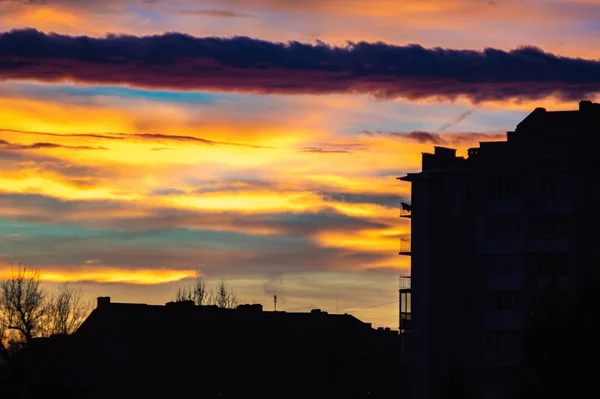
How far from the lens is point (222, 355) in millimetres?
124438

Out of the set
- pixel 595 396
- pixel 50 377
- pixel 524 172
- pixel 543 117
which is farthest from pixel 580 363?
pixel 543 117

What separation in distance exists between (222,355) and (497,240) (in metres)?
28.1

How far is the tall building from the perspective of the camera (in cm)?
10781

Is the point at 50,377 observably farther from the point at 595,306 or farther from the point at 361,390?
the point at 361,390

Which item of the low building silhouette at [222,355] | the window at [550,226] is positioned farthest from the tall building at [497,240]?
the low building silhouette at [222,355]

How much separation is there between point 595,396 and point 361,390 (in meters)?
71.9

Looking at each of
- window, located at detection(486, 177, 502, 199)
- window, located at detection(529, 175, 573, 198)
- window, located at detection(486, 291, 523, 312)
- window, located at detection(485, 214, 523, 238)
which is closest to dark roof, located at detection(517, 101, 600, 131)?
window, located at detection(529, 175, 573, 198)

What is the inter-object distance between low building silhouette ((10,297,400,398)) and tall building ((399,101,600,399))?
42.7 ft

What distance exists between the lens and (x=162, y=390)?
11625 cm

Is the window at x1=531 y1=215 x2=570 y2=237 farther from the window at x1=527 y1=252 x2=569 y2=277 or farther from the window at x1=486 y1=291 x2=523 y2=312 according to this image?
the window at x1=486 y1=291 x2=523 y2=312

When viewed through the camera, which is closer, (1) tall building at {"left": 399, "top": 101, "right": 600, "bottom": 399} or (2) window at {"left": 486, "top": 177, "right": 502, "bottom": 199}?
(1) tall building at {"left": 399, "top": 101, "right": 600, "bottom": 399}

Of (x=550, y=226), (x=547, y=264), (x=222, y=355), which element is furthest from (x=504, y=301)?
(x=222, y=355)

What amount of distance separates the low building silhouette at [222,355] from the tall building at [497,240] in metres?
13.0

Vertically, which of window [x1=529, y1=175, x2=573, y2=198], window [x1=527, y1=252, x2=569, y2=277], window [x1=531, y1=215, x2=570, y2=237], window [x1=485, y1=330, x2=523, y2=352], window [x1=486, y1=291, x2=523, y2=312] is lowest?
window [x1=485, y1=330, x2=523, y2=352]
